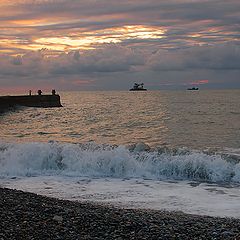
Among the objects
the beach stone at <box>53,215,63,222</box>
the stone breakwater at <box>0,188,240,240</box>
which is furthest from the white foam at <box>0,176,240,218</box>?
the beach stone at <box>53,215,63,222</box>

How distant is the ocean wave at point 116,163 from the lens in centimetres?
1711

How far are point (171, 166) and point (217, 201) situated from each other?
6006 millimetres

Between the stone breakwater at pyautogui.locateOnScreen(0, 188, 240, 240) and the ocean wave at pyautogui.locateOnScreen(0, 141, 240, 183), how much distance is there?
745 cm

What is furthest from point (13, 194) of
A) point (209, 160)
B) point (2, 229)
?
point (209, 160)

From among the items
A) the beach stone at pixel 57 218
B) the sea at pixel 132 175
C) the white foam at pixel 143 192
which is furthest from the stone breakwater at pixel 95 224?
the sea at pixel 132 175

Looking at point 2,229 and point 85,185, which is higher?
point 2,229

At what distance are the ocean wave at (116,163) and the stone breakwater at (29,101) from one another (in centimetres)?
3608

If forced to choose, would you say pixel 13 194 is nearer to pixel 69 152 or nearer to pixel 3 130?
pixel 69 152

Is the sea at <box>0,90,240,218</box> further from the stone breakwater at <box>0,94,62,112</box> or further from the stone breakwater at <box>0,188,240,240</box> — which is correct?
the stone breakwater at <box>0,94,62,112</box>

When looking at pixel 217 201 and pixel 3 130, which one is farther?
pixel 3 130

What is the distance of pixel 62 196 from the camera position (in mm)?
12680

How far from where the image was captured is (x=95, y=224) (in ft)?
25.9

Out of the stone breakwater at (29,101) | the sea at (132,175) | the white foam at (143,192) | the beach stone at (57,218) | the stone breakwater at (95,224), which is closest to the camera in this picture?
the stone breakwater at (95,224)

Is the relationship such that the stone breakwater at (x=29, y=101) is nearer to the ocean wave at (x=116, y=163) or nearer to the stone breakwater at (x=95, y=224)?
the ocean wave at (x=116, y=163)
